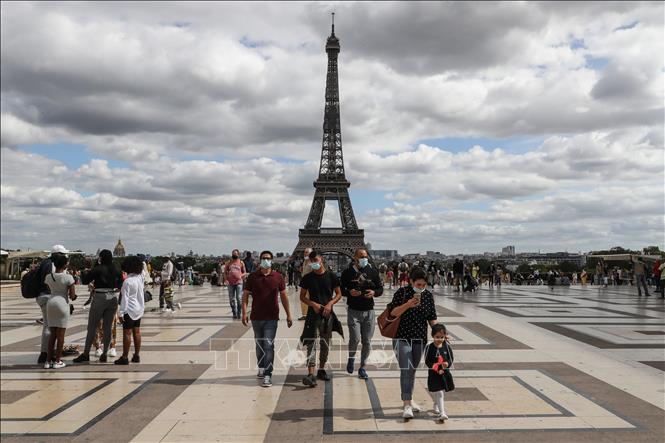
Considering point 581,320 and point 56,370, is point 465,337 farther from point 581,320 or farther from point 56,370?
point 56,370

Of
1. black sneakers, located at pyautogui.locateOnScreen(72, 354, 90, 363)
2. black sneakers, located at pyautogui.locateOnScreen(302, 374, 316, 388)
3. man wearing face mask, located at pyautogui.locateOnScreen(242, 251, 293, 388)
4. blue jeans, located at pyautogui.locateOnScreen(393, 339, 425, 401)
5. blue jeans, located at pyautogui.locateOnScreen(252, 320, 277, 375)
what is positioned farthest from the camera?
black sneakers, located at pyautogui.locateOnScreen(72, 354, 90, 363)

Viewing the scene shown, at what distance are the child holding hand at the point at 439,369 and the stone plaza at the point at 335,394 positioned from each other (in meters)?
0.21

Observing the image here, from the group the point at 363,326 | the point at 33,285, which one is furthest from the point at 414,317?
the point at 33,285

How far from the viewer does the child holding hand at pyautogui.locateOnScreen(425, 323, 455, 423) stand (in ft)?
19.1

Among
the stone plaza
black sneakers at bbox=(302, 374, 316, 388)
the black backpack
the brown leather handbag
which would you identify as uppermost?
the black backpack

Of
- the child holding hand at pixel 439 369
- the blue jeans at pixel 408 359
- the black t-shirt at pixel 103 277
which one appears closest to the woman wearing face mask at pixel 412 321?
the blue jeans at pixel 408 359

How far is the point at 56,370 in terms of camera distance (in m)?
8.22

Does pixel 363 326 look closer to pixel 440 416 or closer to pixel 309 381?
pixel 309 381

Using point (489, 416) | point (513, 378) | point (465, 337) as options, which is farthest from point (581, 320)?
point (489, 416)

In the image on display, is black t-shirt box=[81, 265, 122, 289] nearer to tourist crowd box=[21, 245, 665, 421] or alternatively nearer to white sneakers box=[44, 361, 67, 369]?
tourist crowd box=[21, 245, 665, 421]

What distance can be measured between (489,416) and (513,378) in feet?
5.99

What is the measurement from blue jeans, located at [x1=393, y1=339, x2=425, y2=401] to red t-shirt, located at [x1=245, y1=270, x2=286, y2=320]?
212 cm

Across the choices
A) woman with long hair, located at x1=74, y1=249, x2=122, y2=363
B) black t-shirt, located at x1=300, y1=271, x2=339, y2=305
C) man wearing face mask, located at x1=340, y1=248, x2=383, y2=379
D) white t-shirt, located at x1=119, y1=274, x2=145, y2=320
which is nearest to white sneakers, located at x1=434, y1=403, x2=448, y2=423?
man wearing face mask, located at x1=340, y1=248, x2=383, y2=379

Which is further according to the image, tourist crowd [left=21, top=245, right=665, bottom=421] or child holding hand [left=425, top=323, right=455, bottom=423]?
tourist crowd [left=21, top=245, right=665, bottom=421]
